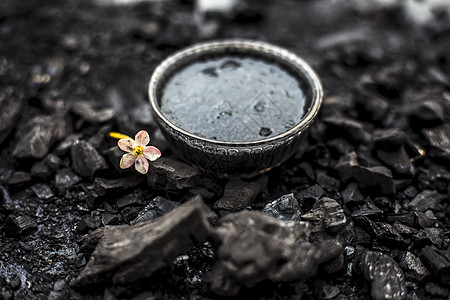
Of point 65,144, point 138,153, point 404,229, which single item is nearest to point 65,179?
point 65,144

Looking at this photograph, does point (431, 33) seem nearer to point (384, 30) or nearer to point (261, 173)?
point (384, 30)

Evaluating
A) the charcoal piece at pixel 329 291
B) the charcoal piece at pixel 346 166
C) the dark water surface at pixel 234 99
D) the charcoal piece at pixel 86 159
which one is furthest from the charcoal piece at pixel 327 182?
the charcoal piece at pixel 86 159

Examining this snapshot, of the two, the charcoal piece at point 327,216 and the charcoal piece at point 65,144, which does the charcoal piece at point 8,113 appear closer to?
the charcoal piece at point 65,144

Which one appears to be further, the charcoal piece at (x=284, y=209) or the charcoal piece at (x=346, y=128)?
the charcoal piece at (x=346, y=128)

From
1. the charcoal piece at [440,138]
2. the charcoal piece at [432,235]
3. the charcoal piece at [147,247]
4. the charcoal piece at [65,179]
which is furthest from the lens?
the charcoal piece at [440,138]

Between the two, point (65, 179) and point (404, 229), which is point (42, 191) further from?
point (404, 229)

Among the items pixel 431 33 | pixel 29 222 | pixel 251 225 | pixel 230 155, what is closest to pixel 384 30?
pixel 431 33

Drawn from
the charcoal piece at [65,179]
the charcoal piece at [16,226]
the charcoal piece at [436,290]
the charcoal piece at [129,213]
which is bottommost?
the charcoal piece at [16,226]

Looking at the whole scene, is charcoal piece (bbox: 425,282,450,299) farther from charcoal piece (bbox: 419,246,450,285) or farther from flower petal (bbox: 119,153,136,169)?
flower petal (bbox: 119,153,136,169)
